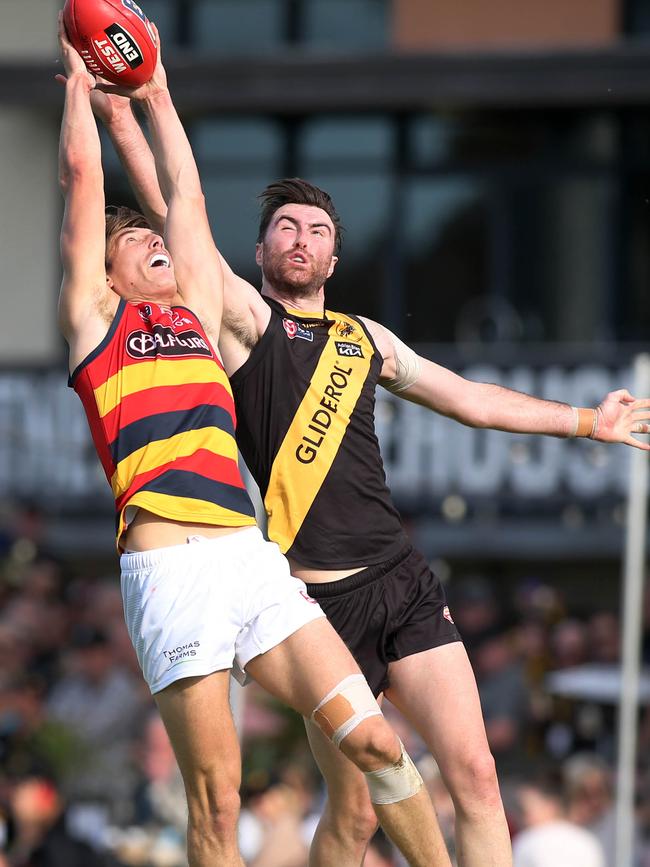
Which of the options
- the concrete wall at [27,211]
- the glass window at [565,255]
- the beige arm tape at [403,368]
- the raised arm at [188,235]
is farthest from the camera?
the concrete wall at [27,211]

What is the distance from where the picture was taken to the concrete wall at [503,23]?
16.4m

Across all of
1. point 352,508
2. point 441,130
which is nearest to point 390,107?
point 441,130

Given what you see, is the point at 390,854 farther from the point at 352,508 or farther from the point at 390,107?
the point at 390,107

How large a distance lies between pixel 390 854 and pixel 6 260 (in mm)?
10719

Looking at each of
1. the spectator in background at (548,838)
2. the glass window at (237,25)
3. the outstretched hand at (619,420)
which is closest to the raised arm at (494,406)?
the outstretched hand at (619,420)

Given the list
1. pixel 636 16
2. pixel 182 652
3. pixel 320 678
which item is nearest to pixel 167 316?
pixel 182 652

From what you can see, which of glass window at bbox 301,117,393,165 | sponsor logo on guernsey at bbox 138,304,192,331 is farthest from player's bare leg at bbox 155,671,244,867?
glass window at bbox 301,117,393,165

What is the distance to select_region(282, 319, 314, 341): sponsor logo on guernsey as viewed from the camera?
530cm

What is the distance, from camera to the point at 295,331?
5.32 metres

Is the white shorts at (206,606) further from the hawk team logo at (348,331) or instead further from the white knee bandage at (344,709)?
the hawk team logo at (348,331)

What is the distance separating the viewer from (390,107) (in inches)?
637

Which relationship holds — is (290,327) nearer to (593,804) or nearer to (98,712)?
(593,804)

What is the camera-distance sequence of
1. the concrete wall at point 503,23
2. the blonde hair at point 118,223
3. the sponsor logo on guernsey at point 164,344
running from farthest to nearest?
the concrete wall at point 503,23
the blonde hair at point 118,223
the sponsor logo on guernsey at point 164,344

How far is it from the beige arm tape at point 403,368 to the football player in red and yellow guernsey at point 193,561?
860 mm
